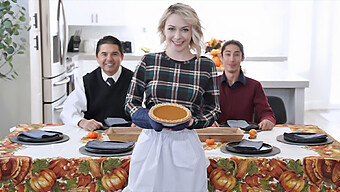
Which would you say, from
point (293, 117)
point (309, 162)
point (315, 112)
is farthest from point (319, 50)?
point (309, 162)

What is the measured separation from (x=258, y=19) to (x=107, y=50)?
4.85 m

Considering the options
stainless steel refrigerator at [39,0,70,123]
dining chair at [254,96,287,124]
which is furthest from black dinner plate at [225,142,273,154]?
stainless steel refrigerator at [39,0,70,123]

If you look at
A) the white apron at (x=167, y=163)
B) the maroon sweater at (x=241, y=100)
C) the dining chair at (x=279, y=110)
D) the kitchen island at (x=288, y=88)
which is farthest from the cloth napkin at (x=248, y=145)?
the kitchen island at (x=288, y=88)

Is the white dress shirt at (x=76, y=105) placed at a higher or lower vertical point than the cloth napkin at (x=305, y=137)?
higher

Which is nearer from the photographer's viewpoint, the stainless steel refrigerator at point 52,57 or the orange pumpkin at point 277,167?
the orange pumpkin at point 277,167

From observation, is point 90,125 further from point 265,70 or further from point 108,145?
point 265,70

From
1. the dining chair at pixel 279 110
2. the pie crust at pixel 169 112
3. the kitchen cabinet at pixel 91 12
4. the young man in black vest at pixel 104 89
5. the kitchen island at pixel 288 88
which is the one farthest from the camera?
the kitchen cabinet at pixel 91 12

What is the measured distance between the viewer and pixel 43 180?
2.37 meters

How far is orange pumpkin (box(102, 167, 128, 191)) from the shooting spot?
7.74 ft

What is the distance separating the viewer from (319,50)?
7.66m

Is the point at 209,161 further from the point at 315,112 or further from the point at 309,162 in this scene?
the point at 315,112

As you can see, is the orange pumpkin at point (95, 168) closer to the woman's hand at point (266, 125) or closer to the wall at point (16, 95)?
the woman's hand at point (266, 125)

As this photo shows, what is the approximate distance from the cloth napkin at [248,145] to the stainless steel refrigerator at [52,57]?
2.85 m

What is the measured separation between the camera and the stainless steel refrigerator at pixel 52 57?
4.90m
